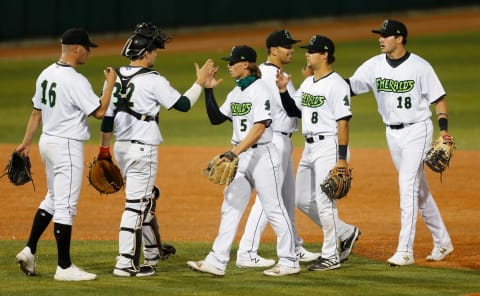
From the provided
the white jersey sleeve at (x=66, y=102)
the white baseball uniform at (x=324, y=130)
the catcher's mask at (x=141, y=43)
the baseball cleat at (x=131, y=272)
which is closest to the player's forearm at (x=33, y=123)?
the white jersey sleeve at (x=66, y=102)

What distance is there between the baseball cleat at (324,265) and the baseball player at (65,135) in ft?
5.86

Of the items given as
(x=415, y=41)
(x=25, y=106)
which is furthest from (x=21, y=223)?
(x=415, y=41)

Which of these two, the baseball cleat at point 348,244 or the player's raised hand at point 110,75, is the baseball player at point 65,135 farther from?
the baseball cleat at point 348,244

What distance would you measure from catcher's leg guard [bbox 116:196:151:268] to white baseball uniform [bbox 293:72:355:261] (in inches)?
56.5

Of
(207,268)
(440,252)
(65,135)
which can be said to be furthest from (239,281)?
(440,252)

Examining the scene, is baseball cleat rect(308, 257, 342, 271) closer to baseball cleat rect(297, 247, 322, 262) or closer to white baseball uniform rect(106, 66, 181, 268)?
baseball cleat rect(297, 247, 322, 262)

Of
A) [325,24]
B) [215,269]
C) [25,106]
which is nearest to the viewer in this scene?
[215,269]

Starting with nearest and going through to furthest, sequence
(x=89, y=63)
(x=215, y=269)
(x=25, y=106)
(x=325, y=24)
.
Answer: (x=215, y=269) → (x=25, y=106) → (x=89, y=63) → (x=325, y=24)

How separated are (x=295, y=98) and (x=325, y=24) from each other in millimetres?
22221

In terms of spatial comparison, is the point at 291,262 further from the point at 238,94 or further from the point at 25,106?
the point at 25,106

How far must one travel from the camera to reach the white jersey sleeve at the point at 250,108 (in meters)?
8.16

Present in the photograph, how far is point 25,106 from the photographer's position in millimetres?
20672

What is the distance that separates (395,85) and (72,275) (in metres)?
3.16

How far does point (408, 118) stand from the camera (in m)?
8.99
